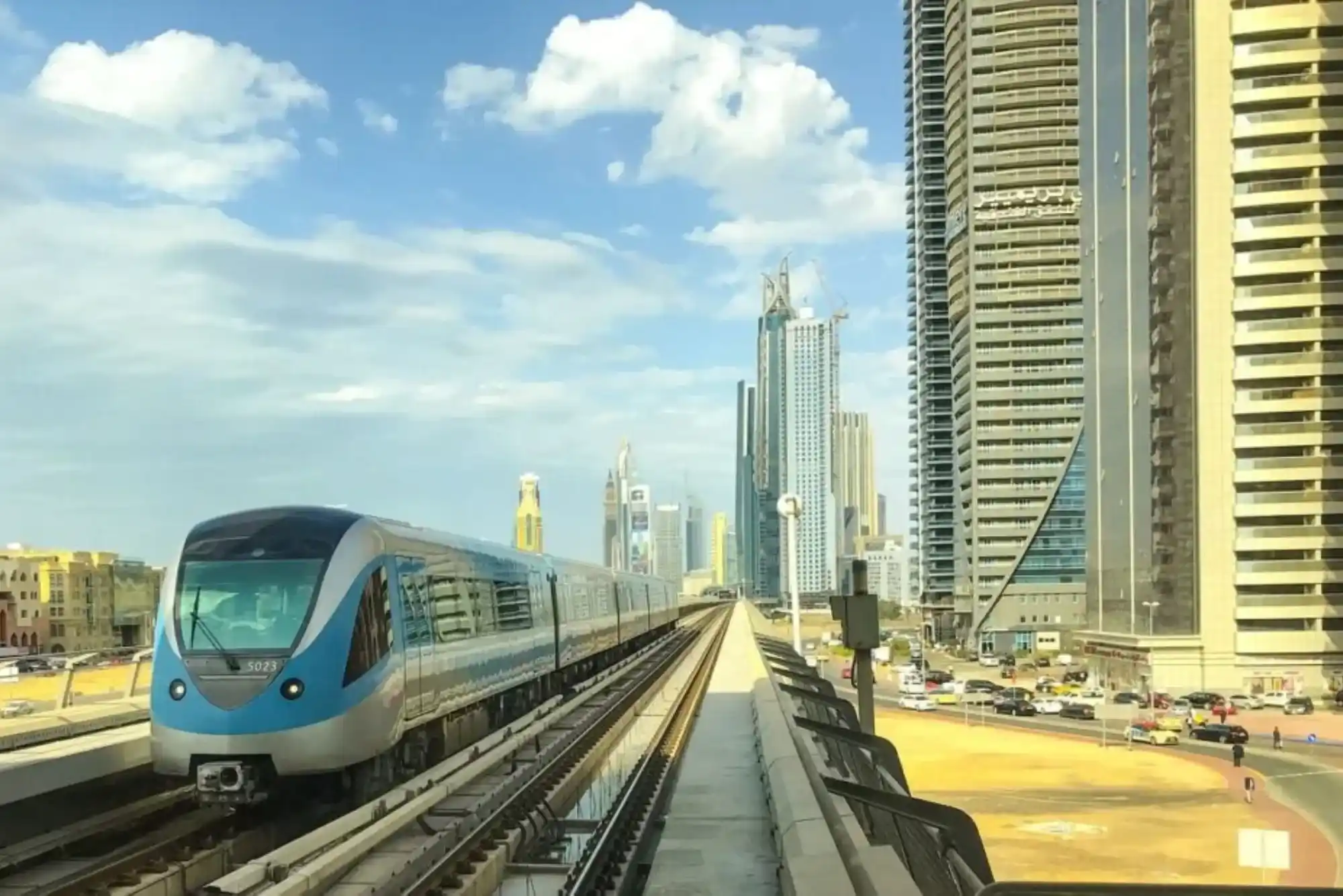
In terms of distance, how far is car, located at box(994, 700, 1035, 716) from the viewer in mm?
69375

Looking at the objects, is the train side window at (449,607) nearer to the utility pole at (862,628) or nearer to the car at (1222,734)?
the utility pole at (862,628)

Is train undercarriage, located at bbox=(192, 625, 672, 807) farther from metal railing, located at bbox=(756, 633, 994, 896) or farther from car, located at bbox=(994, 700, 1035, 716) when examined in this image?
car, located at bbox=(994, 700, 1035, 716)

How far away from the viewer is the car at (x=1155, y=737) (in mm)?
55312

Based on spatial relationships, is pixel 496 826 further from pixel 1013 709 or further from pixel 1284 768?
pixel 1013 709

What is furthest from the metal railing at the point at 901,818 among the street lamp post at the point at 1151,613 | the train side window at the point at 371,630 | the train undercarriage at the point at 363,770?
the street lamp post at the point at 1151,613

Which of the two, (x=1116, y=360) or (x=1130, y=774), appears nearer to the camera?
(x=1130, y=774)

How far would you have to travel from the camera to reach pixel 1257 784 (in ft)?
143

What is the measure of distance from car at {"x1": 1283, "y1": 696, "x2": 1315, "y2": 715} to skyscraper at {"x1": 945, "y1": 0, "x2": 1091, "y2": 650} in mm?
50311

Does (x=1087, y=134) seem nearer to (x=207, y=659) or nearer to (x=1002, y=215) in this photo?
(x=1002, y=215)

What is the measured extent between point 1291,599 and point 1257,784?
1402 inches

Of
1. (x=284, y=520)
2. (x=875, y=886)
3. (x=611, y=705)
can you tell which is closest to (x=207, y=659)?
(x=284, y=520)

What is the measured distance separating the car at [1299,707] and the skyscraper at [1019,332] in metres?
50.3

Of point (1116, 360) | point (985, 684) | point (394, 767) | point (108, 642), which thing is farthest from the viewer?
point (1116, 360)

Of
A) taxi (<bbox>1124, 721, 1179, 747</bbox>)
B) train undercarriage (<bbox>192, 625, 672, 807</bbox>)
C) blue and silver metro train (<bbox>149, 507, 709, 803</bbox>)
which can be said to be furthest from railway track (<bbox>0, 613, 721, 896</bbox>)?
taxi (<bbox>1124, 721, 1179, 747</bbox>)
